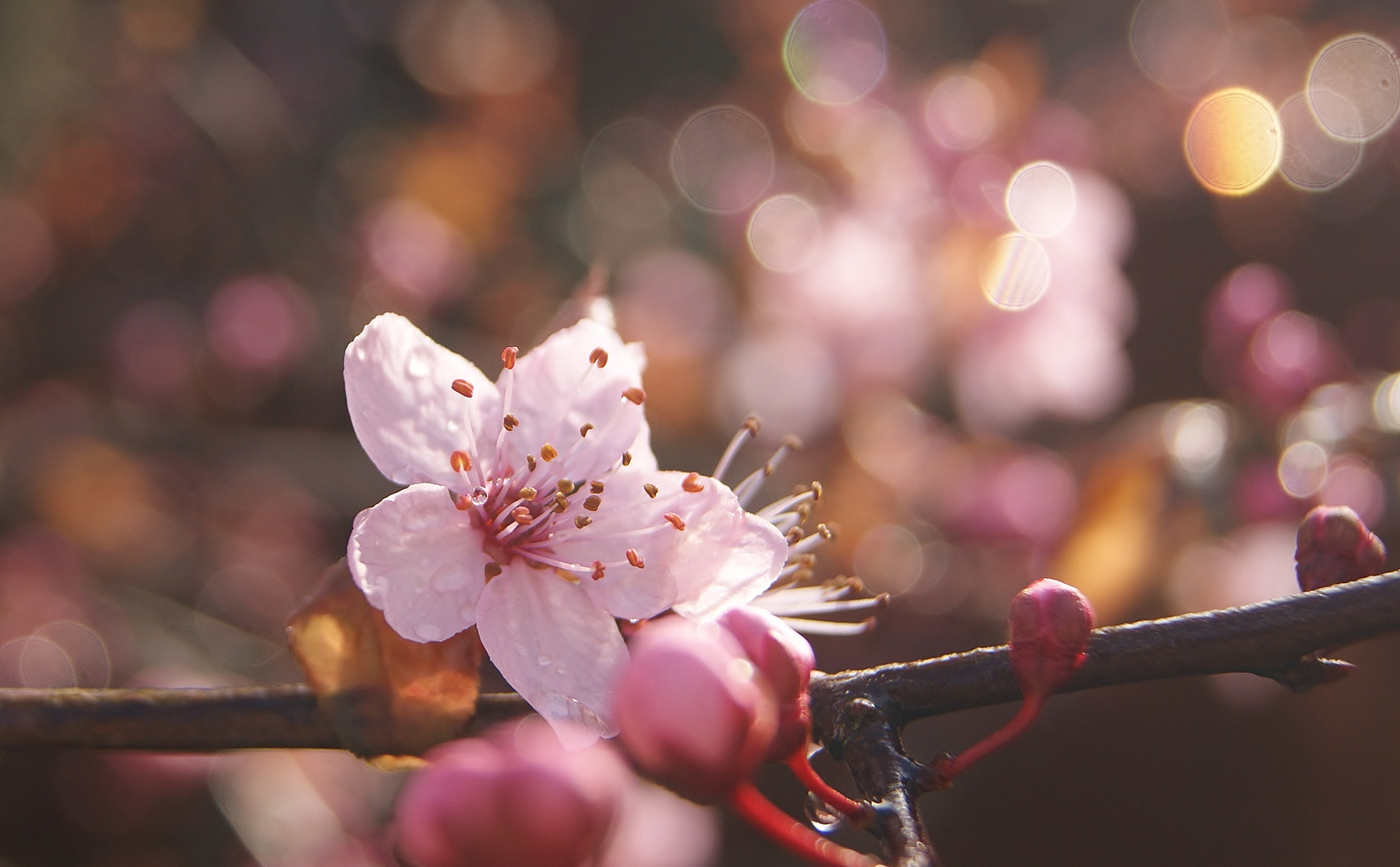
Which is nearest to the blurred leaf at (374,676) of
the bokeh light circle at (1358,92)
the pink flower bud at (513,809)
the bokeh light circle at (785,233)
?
the pink flower bud at (513,809)

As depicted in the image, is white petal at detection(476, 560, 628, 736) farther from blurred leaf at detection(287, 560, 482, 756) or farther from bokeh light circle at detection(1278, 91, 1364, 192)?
bokeh light circle at detection(1278, 91, 1364, 192)

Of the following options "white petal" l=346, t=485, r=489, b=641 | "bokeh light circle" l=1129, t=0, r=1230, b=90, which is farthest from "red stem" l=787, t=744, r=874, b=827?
"bokeh light circle" l=1129, t=0, r=1230, b=90

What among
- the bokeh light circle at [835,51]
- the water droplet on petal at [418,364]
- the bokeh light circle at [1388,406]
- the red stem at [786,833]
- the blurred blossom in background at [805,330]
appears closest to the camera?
the red stem at [786,833]

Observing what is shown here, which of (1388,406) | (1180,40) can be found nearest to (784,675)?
(1388,406)

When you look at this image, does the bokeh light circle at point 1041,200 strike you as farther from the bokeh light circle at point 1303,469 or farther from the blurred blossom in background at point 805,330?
the bokeh light circle at point 1303,469

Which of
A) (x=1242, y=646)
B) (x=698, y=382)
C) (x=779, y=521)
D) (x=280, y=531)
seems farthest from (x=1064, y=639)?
(x=280, y=531)

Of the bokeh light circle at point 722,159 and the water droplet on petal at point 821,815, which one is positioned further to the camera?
the bokeh light circle at point 722,159

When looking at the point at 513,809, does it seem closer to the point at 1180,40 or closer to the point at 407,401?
the point at 407,401
